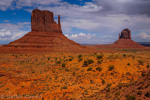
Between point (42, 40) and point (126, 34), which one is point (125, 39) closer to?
point (126, 34)

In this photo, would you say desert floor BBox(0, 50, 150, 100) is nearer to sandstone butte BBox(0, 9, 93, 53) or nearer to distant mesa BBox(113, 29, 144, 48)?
sandstone butte BBox(0, 9, 93, 53)

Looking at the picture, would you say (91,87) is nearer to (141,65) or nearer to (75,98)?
(75,98)

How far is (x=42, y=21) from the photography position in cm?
8038

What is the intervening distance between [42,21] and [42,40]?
16369 millimetres

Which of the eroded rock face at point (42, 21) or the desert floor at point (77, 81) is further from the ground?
the eroded rock face at point (42, 21)

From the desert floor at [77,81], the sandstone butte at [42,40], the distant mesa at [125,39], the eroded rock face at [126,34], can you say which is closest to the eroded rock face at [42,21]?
the sandstone butte at [42,40]

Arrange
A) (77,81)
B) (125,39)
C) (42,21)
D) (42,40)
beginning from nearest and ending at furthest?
1. (77,81)
2. (42,40)
3. (42,21)
4. (125,39)

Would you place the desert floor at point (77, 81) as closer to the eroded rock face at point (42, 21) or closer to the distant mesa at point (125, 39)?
the eroded rock face at point (42, 21)

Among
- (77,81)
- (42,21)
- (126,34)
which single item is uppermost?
(42,21)

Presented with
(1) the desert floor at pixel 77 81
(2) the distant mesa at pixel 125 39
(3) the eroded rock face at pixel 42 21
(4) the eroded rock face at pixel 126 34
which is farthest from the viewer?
(4) the eroded rock face at pixel 126 34

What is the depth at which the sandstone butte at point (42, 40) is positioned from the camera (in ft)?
213

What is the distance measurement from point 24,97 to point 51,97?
3.01m

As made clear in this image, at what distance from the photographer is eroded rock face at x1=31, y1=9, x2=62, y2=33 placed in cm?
7944

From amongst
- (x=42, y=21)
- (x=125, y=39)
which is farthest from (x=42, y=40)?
(x=125, y=39)
